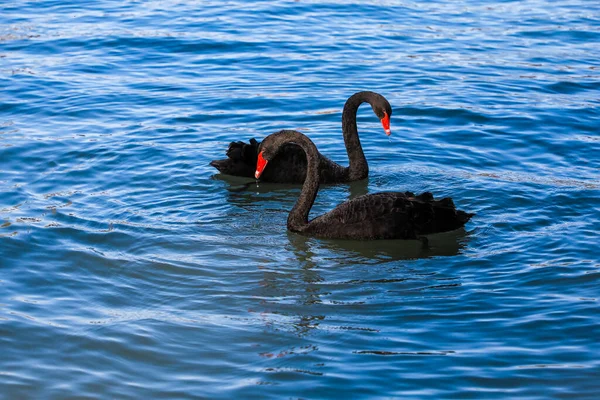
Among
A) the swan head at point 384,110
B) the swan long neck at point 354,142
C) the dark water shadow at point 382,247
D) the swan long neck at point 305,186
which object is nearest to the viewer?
the dark water shadow at point 382,247

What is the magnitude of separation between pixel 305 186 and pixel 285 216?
0.49 metres

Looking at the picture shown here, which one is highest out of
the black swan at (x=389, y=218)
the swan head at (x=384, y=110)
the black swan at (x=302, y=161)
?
the swan head at (x=384, y=110)

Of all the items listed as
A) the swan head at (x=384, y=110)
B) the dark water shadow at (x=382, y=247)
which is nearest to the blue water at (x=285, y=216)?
the dark water shadow at (x=382, y=247)

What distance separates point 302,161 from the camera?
905cm

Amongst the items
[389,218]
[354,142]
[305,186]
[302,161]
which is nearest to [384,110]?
[354,142]

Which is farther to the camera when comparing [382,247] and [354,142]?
[354,142]

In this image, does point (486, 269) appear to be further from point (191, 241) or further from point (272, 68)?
point (272, 68)

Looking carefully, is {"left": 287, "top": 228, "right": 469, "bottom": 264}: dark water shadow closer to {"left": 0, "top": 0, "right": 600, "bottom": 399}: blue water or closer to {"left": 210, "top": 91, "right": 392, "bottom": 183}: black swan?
{"left": 0, "top": 0, "right": 600, "bottom": 399}: blue water

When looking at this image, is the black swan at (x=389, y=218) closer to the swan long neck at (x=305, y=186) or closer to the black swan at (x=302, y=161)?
the swan long neck at (x=305, y=186)

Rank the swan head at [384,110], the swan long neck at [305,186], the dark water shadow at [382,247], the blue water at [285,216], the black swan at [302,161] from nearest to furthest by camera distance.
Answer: the blue water at [285,216] < the dark water shadow at [382,247] < the swan long neck at [305,186] < the black swan at [302,161] < the swan head at [384,110]

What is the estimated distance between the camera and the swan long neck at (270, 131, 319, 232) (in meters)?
→ 7.77

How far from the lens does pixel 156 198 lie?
27.6 ft

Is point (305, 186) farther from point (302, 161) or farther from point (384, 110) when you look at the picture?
point (384, 110)

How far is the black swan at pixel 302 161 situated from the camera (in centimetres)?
877
